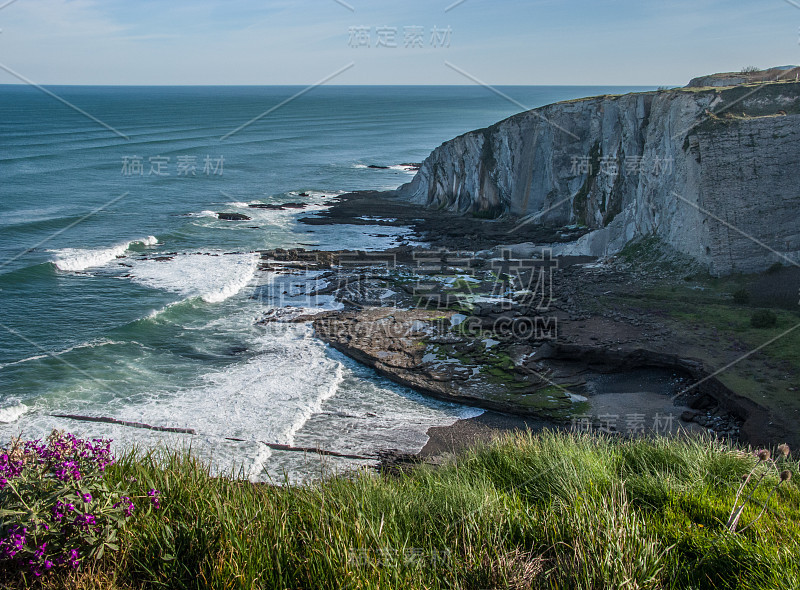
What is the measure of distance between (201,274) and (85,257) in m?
7.79

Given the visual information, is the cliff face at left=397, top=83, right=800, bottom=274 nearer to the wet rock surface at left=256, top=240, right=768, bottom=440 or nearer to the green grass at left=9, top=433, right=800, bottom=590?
the wet rock surface at left=256, top=240, right=768, bottom=440

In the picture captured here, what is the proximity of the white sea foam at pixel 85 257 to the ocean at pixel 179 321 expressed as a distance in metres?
0.12

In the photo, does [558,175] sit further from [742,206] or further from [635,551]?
[635,551]

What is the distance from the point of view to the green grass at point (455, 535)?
5.64 m

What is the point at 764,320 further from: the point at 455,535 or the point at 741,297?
the point at 455,535

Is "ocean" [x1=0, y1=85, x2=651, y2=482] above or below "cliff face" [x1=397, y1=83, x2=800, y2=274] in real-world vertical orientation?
below

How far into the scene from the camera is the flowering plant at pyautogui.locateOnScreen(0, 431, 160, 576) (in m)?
5.24


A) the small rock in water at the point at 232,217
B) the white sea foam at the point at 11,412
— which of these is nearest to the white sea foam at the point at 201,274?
the small rock in water at the point at 232,217

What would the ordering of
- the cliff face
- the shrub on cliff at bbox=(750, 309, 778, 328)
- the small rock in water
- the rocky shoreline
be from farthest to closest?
the small rock in water < the cliff face < the shrub on cliff at bbox=(750, 309, 778, 328) < the rocky shoreline

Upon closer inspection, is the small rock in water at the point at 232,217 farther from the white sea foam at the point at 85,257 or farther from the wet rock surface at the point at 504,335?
the wet rock surface at the point at 504,335

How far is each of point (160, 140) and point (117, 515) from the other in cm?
9718

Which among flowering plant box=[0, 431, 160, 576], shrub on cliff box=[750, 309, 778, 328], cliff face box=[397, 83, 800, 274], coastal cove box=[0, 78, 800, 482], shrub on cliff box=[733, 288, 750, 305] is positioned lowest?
coastal cove box=[0, 78, 800, 482]

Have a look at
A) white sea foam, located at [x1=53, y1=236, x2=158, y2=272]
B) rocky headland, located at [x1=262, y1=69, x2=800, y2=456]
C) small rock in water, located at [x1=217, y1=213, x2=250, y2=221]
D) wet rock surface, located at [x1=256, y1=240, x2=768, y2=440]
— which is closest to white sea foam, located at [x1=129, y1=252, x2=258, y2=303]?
rocky headland, located at [x1=262, y1=69, x2=800, y2=456]

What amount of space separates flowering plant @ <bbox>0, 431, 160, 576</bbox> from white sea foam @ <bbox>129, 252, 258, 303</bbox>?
24445 mm
